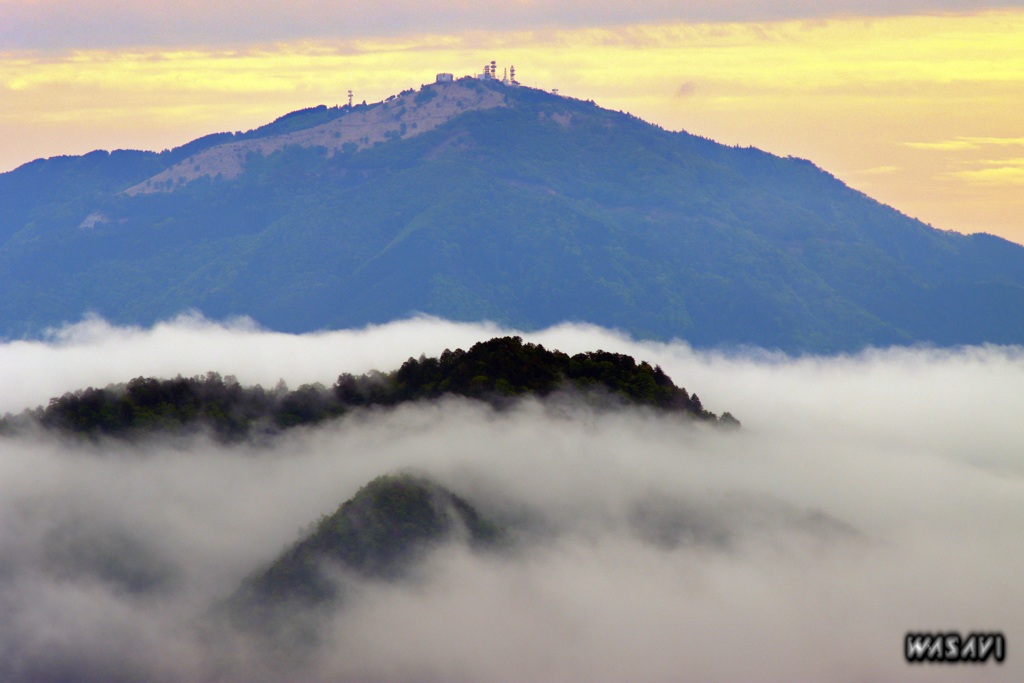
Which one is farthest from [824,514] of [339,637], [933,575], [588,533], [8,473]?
[8,473]

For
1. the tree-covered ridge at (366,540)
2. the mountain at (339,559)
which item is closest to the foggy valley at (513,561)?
the mountain at (339,559)

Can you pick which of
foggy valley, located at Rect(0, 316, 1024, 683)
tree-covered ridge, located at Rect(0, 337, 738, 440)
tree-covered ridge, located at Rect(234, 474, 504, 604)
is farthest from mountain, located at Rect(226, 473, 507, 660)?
tree-covered ridge, located at Rect(0, 337, 738, 440)

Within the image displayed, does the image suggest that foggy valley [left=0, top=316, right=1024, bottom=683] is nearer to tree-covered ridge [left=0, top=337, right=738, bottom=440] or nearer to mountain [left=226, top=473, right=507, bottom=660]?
mountain [left=226, top=473, right=507, bottom=660]

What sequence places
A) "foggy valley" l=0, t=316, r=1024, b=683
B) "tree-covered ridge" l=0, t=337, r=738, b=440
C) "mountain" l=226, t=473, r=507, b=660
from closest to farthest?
"mountain" l=226, t=473, r=507, b=660
"foggy valley" l=0, t=316, r=1024, b=683
"tree-covered ridge" l=0, t=337, r=738, b=440

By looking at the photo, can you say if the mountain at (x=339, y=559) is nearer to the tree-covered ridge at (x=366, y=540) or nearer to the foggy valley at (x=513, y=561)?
the tree-covered ridge at (x=366, y=540)

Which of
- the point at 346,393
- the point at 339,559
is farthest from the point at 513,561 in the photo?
the point at 346,393

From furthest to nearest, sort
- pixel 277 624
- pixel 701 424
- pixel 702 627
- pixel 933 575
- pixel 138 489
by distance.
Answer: pixel 701 424 → pixel 138 489 → pixel 933 575 → pixel 702 627 → pixel 277 624

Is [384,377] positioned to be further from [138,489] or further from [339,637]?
[339,637]

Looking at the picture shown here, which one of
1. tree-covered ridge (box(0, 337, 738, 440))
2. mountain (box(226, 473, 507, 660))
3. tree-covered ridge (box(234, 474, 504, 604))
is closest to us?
mountain (box(226, 473, 507, 660))
